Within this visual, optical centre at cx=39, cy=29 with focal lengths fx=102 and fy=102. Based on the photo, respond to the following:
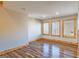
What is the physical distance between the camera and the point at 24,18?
6141mm

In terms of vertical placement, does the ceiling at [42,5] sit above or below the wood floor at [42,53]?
above

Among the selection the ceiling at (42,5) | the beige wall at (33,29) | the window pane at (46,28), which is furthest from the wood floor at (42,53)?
the window pane at (46,28)

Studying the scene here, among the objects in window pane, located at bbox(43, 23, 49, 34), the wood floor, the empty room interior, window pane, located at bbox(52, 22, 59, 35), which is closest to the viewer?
the wood floor

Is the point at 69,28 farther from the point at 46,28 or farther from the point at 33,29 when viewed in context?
the point at 33,29

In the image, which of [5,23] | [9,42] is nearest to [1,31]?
[5,23]

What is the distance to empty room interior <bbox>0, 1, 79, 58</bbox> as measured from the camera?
4.10 metres

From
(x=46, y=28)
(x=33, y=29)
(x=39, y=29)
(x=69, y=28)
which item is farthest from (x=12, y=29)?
(x=46, y=28)

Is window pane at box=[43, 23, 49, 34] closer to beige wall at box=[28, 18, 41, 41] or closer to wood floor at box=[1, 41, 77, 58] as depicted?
beige wall at box=[28, 18, 41, 41]

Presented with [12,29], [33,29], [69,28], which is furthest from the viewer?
[33,29]

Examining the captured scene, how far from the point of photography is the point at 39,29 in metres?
9.41

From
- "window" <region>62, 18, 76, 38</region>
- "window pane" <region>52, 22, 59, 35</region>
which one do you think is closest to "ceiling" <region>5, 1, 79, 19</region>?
"window" <region>62, 18, 76, 38</region>

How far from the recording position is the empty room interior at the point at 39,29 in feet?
13.5

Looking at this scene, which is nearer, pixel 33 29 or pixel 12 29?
pixel 12 29

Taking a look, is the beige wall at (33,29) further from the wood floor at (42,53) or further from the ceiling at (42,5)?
the ceiling at (42,5)
